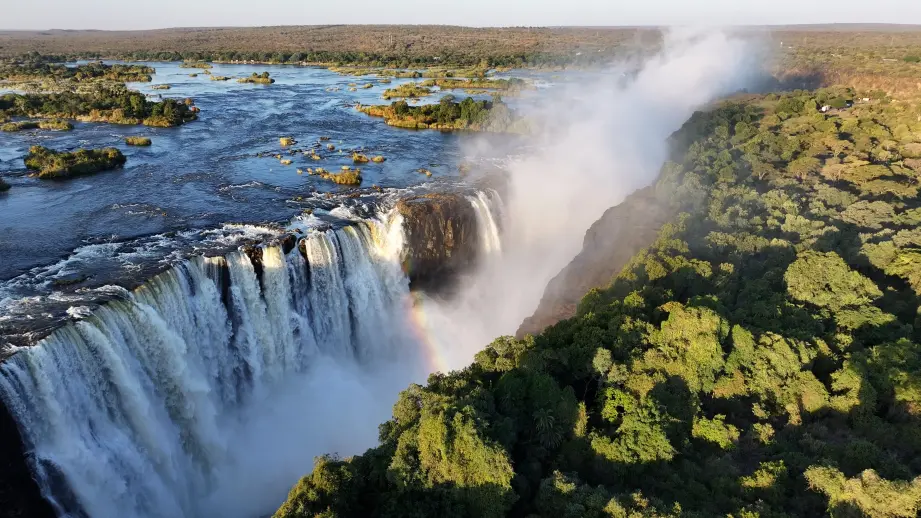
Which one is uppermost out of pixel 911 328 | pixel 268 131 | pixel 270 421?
pixel 268 131

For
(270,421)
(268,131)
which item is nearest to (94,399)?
(270,421)

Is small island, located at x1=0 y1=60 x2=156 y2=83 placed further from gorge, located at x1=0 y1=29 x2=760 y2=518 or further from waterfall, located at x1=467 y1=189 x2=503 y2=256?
gorge, located at x1=0 y1=29 x2=760 y2=518

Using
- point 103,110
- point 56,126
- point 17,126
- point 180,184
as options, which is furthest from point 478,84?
point 180,184

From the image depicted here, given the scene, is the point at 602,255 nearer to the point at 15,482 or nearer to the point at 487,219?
the point at 487,219

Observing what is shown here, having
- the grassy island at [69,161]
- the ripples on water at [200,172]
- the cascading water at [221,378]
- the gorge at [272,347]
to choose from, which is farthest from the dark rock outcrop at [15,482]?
the grassy island at [69,161]

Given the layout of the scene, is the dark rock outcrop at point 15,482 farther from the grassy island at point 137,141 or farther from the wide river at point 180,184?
the grassy island at point 137,141

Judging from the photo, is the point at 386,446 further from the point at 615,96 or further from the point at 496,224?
the point at 615,96
